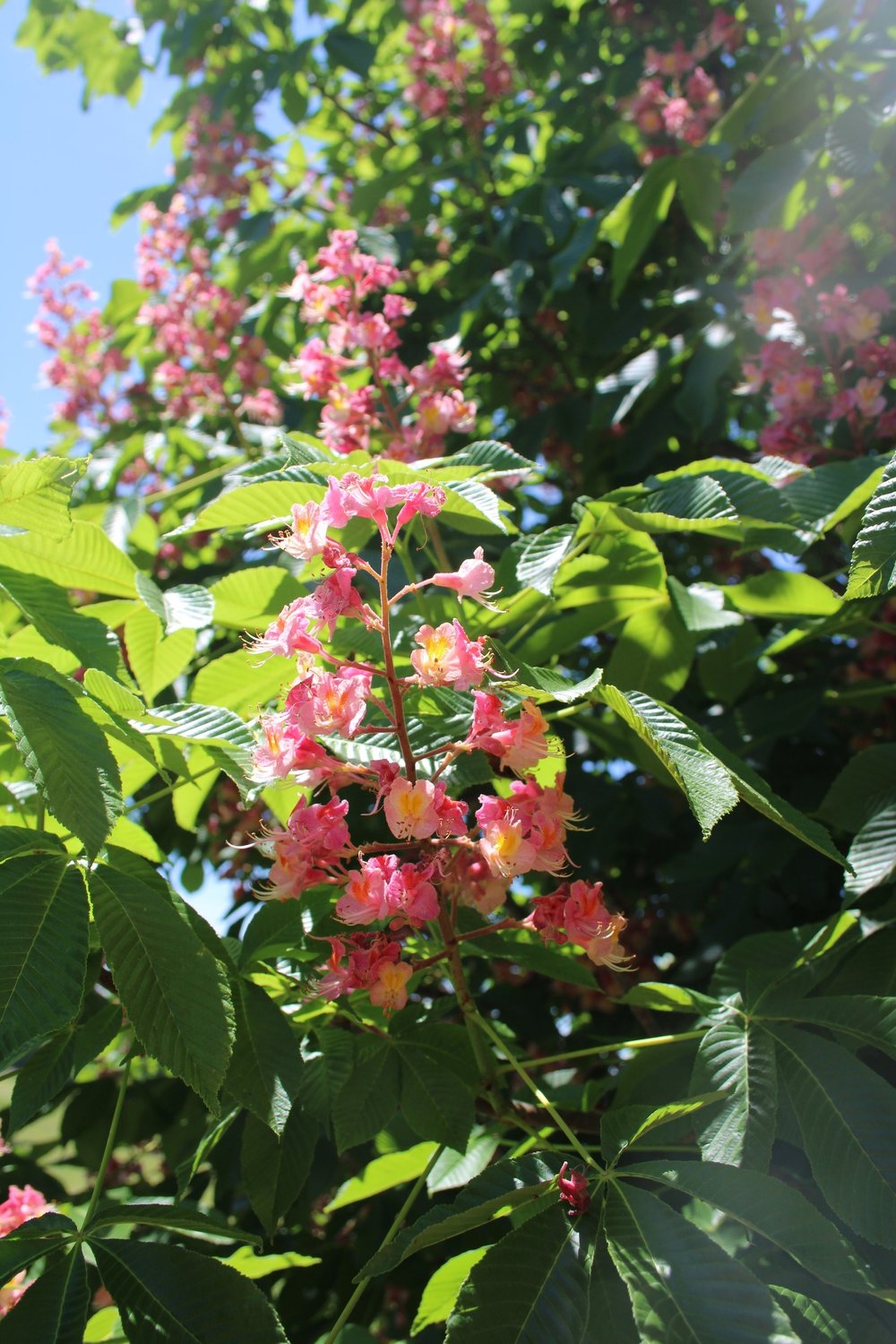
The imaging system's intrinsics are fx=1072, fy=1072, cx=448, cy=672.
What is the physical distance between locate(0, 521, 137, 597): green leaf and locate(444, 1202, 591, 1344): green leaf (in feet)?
3.05

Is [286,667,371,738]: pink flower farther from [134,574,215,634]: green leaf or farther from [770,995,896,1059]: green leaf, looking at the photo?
[770,995,896,1059]: green leaf

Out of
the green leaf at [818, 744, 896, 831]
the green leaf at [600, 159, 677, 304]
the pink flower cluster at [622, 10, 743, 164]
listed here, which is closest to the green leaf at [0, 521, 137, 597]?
the green leaf at [818, 744, 896, 831]

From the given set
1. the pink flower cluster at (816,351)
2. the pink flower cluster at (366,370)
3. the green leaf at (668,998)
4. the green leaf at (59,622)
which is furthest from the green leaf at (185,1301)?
the pink flower cluster at (816,351)

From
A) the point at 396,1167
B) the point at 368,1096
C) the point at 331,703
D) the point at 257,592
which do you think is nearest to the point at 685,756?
the point at 331,703

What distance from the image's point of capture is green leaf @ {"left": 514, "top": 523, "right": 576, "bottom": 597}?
125 centimetres

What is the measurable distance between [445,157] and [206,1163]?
2.73 metres

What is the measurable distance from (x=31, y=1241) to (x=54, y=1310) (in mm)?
92

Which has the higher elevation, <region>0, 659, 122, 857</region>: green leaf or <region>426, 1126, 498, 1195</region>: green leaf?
<region>0, 659, 122, 857</region>: green leaf

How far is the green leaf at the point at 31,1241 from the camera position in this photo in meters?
1.04

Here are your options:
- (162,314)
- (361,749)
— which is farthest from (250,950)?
(162,314)

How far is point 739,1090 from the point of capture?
1.08 metres

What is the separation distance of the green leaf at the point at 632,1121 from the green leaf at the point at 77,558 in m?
0.90

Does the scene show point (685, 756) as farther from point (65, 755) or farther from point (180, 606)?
point (180, 606)

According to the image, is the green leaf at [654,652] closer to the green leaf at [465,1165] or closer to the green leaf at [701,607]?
the green leaf at [701,607]
